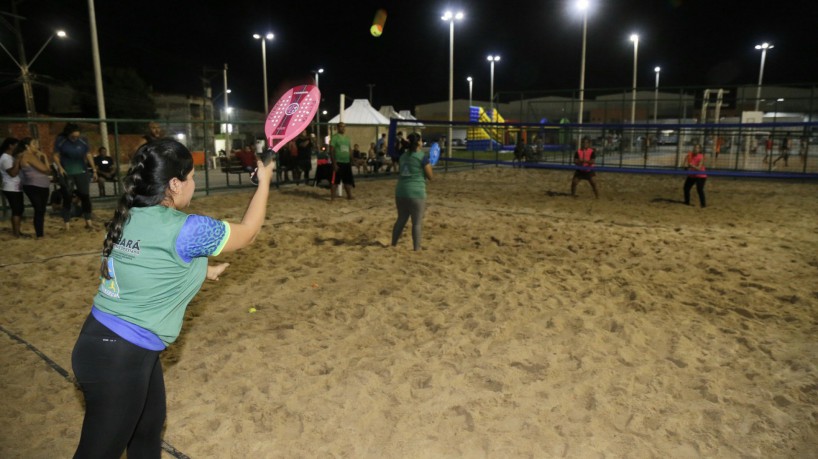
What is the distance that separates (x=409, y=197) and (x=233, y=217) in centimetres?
495

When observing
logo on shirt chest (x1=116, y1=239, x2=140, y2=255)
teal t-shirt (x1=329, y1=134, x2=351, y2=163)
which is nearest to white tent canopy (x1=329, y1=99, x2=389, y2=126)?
teal t-shirt (x1=329, y1=134, x2=351, y2=163)

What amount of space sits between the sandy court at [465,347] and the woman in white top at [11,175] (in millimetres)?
623

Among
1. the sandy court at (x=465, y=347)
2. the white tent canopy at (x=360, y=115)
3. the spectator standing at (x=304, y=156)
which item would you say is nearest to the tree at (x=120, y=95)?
the white tent canopy at (x=360, y=115)

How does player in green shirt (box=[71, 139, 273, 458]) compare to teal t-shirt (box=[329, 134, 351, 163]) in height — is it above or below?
below

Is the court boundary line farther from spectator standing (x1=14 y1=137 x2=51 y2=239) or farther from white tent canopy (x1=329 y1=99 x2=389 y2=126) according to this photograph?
white tent canopy (x1=329 y1=99 x2=389 y2=126)

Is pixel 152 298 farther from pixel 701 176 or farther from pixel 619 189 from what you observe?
pixel 619 189

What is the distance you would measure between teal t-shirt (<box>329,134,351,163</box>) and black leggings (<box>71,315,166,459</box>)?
35.4 feet

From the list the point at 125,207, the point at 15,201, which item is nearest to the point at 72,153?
the point at 15,201

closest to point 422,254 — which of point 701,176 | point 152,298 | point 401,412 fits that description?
point 401,412

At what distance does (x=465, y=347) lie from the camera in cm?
487

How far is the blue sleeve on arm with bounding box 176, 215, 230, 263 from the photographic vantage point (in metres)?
2.20

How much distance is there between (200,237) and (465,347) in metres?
3.14

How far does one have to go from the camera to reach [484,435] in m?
3.56

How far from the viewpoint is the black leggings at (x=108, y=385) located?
2.10m
